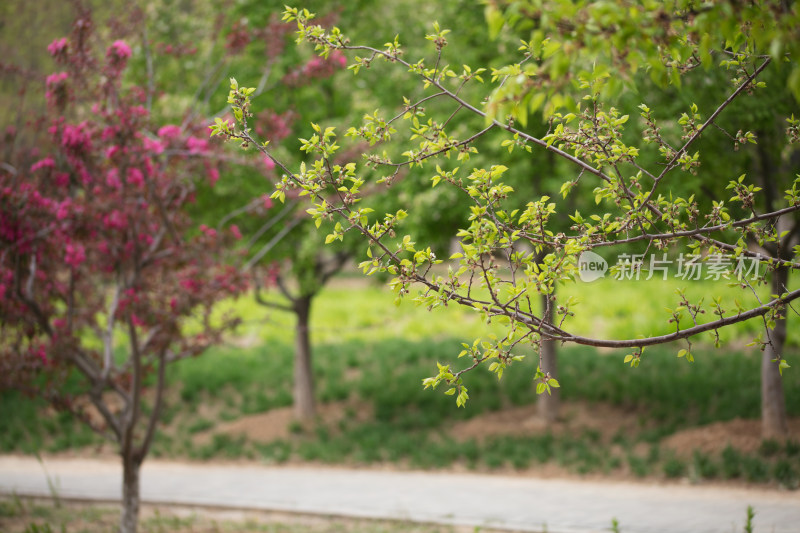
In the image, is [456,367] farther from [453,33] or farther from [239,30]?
[239,30]

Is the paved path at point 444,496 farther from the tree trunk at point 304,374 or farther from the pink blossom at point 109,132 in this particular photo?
the pink blossom at point 109,132

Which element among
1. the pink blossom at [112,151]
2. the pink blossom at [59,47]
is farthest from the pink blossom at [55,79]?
the pink blossom at [112,151]

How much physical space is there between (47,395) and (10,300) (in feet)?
2.93

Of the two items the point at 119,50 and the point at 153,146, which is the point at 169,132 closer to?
the point at 153,146

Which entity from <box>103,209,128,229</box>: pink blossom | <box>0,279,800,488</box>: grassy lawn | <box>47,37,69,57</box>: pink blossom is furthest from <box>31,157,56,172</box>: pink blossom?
<box>0,279,800,488</box>: grassy lawn

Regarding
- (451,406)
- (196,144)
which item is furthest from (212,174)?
(451,406)

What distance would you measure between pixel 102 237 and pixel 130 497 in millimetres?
2309

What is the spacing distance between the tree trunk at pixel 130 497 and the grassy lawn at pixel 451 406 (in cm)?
195

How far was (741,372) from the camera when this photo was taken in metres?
Result: 11.0

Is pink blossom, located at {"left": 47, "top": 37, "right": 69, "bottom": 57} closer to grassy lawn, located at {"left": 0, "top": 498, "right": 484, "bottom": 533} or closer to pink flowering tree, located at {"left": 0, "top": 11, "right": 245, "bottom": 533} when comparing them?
pink flowering tree, located at {"left": 0, "top": 11, "right": 245, "bottom": 533}

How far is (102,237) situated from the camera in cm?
643

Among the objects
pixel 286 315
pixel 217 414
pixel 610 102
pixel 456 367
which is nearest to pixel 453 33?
pixel 610 102

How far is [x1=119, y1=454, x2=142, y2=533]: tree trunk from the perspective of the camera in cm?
652

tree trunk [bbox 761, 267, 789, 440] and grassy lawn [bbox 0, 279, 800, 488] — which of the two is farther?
grassy lawn [bbox 0, 279, 800, 488]
